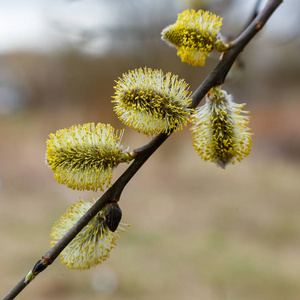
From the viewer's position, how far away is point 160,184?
22.8 ft

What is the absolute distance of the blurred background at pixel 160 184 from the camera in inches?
157

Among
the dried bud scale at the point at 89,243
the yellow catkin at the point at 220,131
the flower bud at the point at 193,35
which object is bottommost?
the dried bud scale at the point at 89,243

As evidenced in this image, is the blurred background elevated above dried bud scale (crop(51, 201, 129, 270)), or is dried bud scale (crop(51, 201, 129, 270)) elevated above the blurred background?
the blurred background

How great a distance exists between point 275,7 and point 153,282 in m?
3.76

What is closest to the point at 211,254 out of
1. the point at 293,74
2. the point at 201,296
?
Result: the point at 201,296

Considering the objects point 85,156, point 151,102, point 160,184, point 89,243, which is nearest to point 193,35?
point 151,102

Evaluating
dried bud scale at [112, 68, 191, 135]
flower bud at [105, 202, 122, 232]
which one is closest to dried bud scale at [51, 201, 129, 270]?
flower bud at [105, 202, 122, 232]

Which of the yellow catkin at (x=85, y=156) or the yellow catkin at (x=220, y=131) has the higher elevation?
the yellow catkin at (x=220, y=131)

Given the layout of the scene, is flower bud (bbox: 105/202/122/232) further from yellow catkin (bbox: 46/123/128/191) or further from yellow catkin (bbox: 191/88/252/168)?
yellow catkin (bbox: 191/88/252/168)

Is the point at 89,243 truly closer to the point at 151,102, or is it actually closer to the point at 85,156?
the point at 85,156

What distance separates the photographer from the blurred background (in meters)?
3.98

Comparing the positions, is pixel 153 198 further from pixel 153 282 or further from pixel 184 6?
pixel 184 6

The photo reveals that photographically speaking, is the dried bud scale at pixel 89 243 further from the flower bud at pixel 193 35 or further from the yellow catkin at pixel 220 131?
the flower bud at pixel 193 35

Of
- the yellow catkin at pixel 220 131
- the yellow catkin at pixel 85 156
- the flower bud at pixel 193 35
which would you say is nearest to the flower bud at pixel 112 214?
the yellow catkin at pixel 85 156
